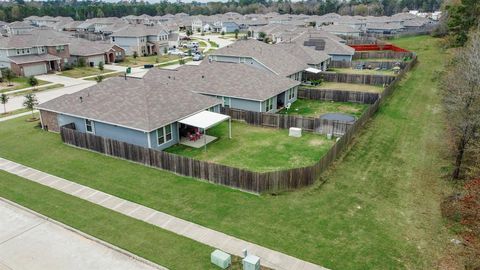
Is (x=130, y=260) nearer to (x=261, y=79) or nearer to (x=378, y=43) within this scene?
(x=261, y=79)

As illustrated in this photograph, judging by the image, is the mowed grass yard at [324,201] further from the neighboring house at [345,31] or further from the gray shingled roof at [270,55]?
the neighboring house at [345,31]

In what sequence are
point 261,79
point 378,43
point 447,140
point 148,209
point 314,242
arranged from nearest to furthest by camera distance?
point 314,242
point 148,209
point 447,140
point 261,79
point 378,43

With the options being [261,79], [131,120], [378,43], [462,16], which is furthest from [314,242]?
[378,43]

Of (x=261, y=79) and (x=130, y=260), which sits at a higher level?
(x=261, y=79)

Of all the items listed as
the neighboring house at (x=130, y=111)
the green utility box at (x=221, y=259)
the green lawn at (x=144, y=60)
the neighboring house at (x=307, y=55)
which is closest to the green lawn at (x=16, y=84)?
the green lawn at (x=144, y=60)

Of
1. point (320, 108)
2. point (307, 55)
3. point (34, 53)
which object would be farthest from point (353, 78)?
point (34, 53)

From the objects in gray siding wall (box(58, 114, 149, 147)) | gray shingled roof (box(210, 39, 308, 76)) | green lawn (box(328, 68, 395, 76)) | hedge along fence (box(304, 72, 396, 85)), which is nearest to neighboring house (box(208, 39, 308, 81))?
gray shingled roof (box(210, 39, 308, 76))
